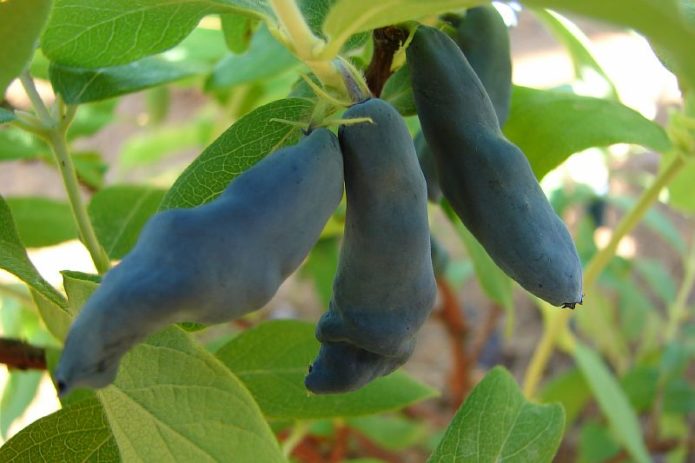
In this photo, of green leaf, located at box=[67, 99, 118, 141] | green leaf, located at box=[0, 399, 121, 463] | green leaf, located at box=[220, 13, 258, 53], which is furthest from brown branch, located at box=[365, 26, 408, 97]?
green leaf, located at box=[67, 99, 118, 141]

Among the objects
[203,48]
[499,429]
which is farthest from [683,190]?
[203,48]

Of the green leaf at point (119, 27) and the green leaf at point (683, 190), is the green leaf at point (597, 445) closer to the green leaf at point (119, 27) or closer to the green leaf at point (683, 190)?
the green leaf at point (683, 190)

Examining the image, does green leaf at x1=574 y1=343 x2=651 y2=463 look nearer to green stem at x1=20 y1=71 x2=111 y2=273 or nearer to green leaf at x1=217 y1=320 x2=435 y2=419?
green leaf at x1=217 y1=320 x2=435 y2=419

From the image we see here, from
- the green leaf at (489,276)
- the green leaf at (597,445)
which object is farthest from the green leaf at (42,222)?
the green leaf at (597,445)

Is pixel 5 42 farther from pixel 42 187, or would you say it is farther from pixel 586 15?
pixel 42 187

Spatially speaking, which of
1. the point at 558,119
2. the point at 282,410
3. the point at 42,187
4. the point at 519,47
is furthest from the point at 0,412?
the point at 519,47

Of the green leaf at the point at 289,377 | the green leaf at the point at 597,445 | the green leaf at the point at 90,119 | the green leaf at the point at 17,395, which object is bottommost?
the green leaf at the point at 597,445

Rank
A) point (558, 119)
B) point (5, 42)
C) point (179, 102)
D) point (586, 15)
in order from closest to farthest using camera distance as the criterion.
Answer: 1. point (586, 15)
2. point (5, 42)
3. point (558, 119)
4. point (179, 102)
